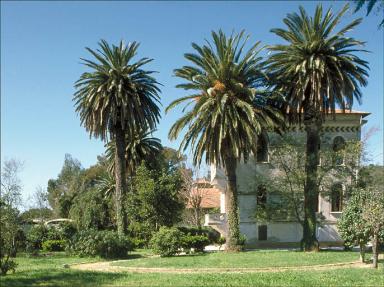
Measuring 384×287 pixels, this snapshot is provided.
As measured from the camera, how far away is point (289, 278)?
16.5 m

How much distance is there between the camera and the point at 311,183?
3359cm

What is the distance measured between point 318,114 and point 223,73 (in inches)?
285

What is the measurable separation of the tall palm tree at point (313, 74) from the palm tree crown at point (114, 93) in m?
11.1

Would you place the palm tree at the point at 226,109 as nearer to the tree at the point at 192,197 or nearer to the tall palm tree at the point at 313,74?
the tall palm tree at the point at 313,74

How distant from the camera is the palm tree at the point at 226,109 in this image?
31.0 meters

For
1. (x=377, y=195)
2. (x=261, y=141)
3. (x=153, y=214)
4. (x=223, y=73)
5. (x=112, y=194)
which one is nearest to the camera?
(x=377, y=195)

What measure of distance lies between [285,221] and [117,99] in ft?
54.2

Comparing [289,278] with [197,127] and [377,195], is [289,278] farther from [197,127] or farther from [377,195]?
[197,127]

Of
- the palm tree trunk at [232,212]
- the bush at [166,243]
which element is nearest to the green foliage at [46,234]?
the bush at [166,243]

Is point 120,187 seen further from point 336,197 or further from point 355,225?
point 355,225

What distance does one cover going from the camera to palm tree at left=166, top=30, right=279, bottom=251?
31000 millimetres

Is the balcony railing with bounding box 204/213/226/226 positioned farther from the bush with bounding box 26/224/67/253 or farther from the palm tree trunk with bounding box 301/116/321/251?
the bush with bounding box 26/224/67/253

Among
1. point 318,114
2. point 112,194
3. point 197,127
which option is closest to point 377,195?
point 318,114

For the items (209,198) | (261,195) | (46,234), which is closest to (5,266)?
(46,234)
